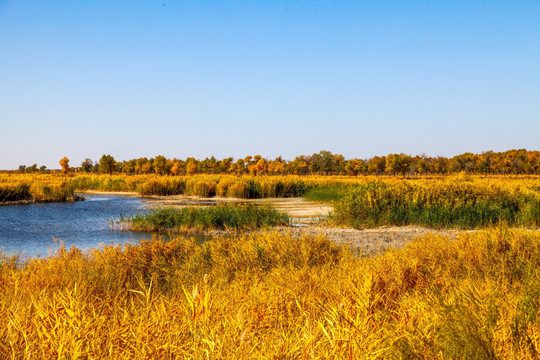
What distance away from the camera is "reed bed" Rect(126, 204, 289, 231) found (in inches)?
648

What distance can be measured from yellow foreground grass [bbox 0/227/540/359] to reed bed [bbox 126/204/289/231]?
6.66m

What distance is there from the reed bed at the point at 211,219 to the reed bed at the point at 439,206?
9.43 ft

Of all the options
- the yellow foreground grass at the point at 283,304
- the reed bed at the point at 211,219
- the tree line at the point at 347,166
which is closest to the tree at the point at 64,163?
the tree line at the point at 347,166

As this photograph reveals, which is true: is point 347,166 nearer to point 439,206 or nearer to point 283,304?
point 439,206

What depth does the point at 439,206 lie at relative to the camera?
16453mm

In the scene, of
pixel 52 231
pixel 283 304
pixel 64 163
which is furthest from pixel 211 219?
pixel 64 163

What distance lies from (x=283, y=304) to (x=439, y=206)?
13626 millimetres

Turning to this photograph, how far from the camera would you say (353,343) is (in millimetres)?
2615

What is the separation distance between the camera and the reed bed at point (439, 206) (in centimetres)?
1581

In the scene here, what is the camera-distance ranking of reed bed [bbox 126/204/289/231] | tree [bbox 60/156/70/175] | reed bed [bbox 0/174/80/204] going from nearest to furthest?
reed bed [bbox 126/204/289/231] < reed bed [bbox 0/174/80/204] < tree [bbox 60/156/70/175]

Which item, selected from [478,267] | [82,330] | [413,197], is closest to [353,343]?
[82,330]

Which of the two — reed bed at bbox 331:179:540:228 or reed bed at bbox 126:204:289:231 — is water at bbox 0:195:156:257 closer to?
reed bed at bbox 126:204:289:231

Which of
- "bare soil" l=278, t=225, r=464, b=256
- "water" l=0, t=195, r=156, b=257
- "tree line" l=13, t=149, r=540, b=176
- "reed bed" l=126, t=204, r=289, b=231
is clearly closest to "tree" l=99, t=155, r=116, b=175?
"tree line" l=13, t=149, r=540, b=176

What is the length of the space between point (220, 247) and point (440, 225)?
9.60 meters
